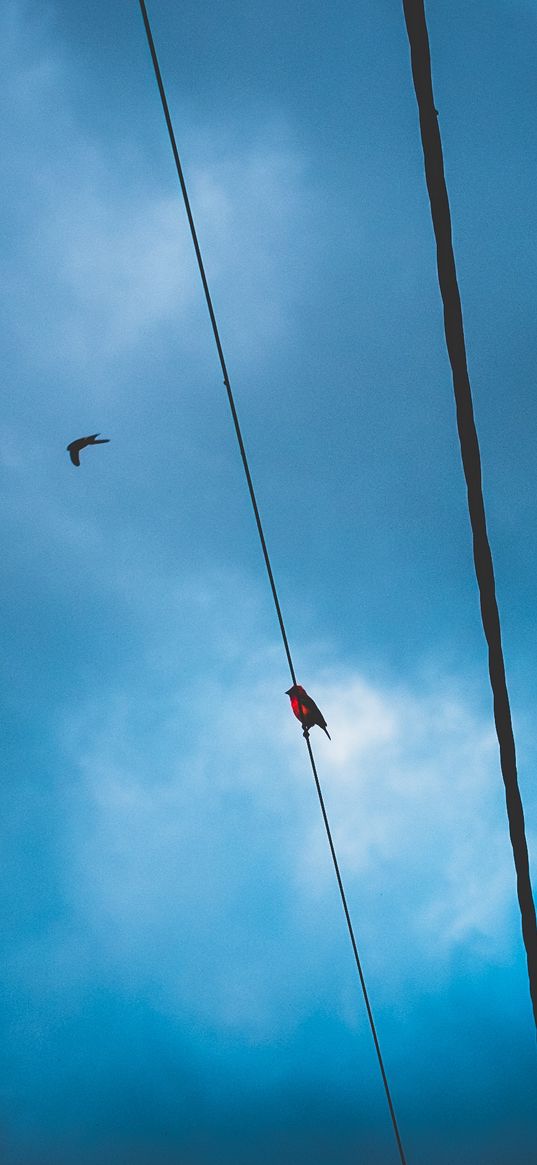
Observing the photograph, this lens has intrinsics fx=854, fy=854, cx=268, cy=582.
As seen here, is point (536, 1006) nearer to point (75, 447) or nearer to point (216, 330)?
point (216, 330)

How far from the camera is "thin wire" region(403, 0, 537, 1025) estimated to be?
10.4 ft

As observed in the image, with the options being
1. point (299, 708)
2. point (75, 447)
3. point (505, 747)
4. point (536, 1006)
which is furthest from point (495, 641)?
point (75, 447)

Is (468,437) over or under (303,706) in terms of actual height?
under

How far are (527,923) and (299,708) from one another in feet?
10.4

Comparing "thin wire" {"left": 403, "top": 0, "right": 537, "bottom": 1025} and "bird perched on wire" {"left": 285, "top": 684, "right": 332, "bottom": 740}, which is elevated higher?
"bird perched on wire" {"left": 285, "top": 684, "right": 332, "bottom": 740}

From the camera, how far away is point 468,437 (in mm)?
3592

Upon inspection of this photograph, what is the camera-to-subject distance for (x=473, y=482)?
3676mm

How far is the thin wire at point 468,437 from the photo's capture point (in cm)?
317

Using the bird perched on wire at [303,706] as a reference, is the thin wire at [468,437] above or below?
below

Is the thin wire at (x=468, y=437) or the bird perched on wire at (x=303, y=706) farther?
the bird perched on wire at (x=303, y=706)

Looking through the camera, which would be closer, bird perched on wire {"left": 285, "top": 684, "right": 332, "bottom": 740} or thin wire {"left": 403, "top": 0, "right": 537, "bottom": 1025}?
thin wire {"left": 403, "top": 0, "right": 537, "bottom": 1025}

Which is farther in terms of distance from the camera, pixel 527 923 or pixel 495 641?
pixel 527 923

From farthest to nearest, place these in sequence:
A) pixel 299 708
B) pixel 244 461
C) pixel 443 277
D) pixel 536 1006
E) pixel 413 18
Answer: pixel 299 708
pixel 244 461
pixel 536 1006
pixel 443 277
pixel 413 18

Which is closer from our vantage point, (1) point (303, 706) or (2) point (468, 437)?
(2) point (468, 437)
